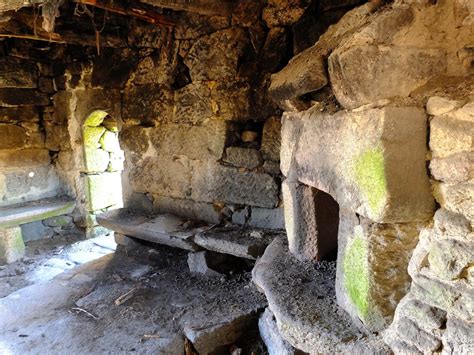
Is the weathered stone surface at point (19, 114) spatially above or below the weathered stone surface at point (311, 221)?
above

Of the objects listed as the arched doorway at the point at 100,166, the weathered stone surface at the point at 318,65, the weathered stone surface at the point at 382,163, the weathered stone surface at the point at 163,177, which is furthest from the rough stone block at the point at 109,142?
the weathered stone surface at the point at 382,163

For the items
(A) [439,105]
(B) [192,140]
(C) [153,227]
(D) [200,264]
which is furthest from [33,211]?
(A) [439,105]

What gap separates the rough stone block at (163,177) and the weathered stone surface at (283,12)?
4.35 ft

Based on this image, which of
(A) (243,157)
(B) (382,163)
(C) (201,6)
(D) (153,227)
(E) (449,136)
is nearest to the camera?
(E) (449,136)

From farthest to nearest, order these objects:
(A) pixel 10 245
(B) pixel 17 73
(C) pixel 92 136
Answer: (C) pixel 92 136 → (B) pixel 17 73 → (A) pixel 10 245

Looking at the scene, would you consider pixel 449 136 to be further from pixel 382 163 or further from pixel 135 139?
pixel 135 139

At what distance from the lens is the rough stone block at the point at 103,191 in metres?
4.75

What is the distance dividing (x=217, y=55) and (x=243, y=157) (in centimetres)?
80

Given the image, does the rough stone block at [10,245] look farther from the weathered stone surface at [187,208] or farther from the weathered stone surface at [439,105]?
the weathered stone surface at [439,105]

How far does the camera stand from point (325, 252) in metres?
2.08

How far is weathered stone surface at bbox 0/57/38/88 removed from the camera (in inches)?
164

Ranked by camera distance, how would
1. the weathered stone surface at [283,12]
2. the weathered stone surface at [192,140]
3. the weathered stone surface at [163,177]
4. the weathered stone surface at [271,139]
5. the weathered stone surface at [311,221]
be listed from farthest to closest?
the weathered stone surface at [163,177]
the weathered stone surface at [192,140]
the weathered stone surface at [271,139]
the weathered stone surface at [283,12]
the weathered stone surface at [311,221]

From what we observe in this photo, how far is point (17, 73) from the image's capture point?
14.0 ft

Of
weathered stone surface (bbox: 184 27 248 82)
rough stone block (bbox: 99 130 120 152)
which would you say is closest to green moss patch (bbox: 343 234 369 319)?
weathered stone surface (bbox: 184 27 248 82)
